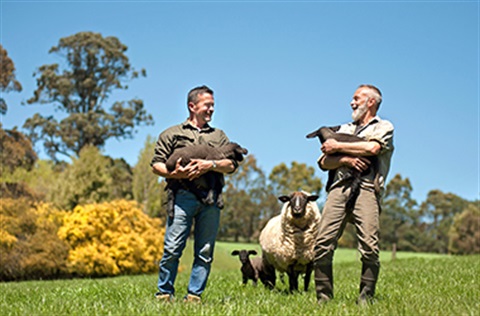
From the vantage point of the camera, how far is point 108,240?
28125mm

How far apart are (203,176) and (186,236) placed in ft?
2.24

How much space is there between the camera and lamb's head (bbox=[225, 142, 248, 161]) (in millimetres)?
6508

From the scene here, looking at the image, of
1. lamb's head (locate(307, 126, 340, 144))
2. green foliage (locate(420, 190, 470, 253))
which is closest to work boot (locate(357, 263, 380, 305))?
lamb's head (locate(307, 126, 340, 144))

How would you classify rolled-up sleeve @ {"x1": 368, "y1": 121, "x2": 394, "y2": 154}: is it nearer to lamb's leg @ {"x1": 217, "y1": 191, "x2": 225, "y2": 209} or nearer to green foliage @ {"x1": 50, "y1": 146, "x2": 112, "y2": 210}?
lamb's leg @ {"x1": 217, "y1": 191, "x2": 225, "y2": 209}

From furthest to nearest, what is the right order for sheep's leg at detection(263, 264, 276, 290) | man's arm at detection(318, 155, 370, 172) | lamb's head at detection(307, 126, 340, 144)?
1. sheep's leg at detection(263, 264, 276, 290)
2. lamb's head at detection(307, 126, 340, 144)
3. man's arm at detection(318, 155, 370, 172)

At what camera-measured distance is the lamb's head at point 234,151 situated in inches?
256

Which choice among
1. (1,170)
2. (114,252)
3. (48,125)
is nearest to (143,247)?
(114,252)

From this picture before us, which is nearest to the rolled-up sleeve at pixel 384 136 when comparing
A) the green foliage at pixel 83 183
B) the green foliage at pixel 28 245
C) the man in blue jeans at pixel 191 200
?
the man in blue jeans at pixel 191 200

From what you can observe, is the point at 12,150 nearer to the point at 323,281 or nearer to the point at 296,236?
the point at 296,236

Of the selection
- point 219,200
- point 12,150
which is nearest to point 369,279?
point 219,200

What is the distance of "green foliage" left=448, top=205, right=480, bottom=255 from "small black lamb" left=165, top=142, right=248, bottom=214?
58.2 meters

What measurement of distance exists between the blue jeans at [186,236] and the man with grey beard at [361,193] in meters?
1.19

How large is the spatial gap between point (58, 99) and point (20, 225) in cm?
2482

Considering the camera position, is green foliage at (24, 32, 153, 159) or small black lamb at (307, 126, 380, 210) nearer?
small black lamb at (307, 126, 380, 210)
